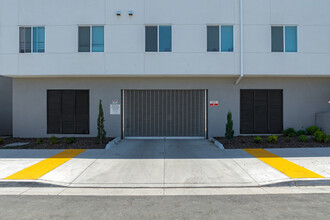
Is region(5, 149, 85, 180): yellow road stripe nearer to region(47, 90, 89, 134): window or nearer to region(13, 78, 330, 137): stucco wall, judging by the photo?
region(47, 90, 89, 134): window

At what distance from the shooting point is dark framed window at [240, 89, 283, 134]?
13570 millimetres

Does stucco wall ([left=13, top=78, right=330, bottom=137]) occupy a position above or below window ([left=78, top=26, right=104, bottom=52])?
below

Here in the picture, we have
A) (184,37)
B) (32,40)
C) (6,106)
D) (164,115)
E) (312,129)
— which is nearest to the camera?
(184,37)

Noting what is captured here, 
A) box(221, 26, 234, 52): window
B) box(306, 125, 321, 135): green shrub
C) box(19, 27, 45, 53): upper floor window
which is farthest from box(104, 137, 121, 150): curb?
box(306, 125, 321, 135): green shrub

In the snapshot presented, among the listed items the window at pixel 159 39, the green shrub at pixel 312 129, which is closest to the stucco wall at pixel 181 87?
the green shrub at pixel 312 129

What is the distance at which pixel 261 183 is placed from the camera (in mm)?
6312

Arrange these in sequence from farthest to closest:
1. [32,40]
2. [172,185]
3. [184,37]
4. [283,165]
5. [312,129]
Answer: [312,129] → [32,40] → [184,37] → [283,165] → [172,185]

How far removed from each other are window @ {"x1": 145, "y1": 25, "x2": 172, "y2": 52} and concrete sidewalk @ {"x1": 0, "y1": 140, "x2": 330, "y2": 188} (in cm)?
482

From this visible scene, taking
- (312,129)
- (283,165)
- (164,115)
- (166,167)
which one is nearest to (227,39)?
(164,115)

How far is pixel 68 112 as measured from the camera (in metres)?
13.7

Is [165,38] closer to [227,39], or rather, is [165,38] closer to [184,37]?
[184,37]

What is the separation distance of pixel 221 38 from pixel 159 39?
2949 mm

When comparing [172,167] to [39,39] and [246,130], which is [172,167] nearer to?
A: [246,130]

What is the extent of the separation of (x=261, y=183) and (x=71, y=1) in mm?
11365
